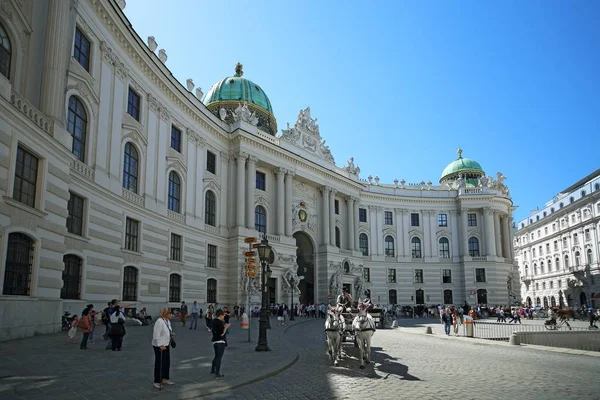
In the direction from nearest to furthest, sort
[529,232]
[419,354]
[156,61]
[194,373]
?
[194,373] < [419,354] < [156,61] < [529,232]

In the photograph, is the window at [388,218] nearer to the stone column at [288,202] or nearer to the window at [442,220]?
the window at [442,220]

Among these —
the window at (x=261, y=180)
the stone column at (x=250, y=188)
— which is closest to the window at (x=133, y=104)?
the stone column at (x=250, y=188)

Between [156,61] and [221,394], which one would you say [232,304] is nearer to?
[156,61]

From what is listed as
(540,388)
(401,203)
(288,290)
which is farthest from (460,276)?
(540,388)

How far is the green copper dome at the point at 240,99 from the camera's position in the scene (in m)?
52.0

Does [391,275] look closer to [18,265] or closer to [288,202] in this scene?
[288,202]

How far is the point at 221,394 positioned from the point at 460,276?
6046cm

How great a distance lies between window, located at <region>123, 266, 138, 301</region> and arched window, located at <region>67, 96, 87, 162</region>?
744cm

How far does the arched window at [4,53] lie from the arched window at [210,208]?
21641 millimetres

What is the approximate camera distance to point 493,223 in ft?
215

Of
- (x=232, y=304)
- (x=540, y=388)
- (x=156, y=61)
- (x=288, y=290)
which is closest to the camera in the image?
(x=540, y=388)

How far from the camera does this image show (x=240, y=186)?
4119 centimetres

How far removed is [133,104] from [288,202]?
66.1 ft

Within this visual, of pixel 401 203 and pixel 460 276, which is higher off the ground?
pixel 401 203
